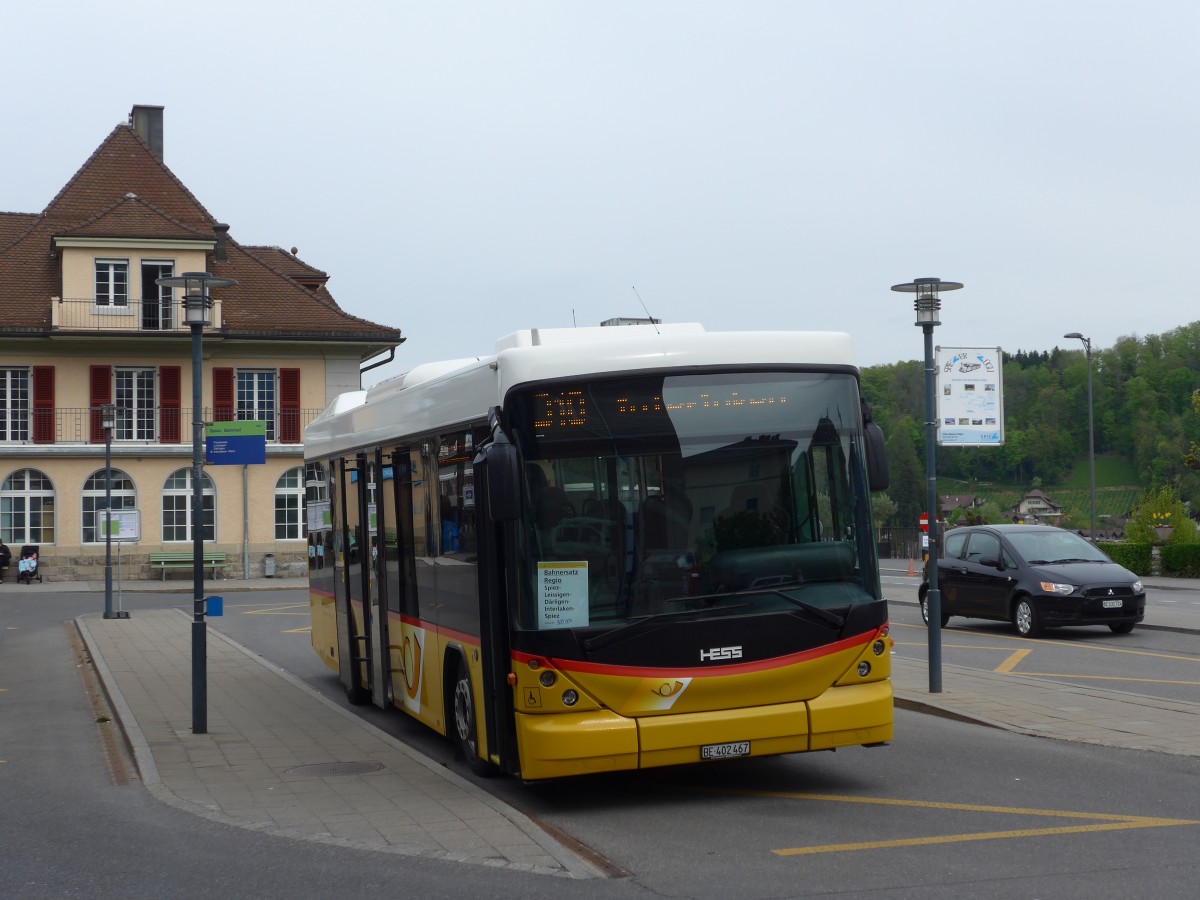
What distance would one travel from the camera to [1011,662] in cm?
1791

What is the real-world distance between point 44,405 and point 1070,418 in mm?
89977

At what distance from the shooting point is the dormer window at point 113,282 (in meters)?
47.7

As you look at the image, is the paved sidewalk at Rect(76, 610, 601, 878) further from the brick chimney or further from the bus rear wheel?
the brick chimney

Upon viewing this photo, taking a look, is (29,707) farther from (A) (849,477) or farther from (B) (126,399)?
(B) (126,399)

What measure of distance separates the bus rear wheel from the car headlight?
42.3ft

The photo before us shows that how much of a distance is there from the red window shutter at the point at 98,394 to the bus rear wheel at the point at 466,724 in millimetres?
39739

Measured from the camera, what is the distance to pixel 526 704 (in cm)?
868

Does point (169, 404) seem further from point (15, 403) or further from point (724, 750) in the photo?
point (724, 750)

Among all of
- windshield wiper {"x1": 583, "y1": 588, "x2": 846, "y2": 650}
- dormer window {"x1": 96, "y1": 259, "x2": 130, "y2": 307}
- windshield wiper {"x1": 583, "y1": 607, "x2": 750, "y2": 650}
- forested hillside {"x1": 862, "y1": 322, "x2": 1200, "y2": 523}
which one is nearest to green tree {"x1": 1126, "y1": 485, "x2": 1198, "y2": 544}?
dormer window {"x1": 96, "y1": 259, "x2": 130, "y2": 307}

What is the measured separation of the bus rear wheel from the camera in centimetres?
992

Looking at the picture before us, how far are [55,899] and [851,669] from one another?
466cm

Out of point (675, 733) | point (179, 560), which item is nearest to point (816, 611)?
point (675, 733)

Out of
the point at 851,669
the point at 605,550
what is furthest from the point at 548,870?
the point at 851,669

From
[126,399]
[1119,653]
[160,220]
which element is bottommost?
[1119,653]
